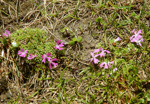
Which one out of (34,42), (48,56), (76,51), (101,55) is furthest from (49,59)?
(101,55)

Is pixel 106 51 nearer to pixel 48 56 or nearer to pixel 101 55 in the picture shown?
pixel 101 55

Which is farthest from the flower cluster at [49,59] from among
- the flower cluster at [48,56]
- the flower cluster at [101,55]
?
the flower cluster at [101,55]

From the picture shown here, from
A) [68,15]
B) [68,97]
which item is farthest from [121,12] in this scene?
[68,97]

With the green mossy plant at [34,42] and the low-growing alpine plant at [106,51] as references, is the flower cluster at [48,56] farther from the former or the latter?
the low-growing alpine plant at [106,51]

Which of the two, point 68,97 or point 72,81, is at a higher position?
point 72,81

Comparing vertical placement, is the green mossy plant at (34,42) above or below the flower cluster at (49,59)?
above

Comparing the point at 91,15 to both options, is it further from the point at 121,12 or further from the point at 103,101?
the point at 103,101

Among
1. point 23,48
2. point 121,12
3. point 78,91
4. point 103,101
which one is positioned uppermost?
point 121,12
